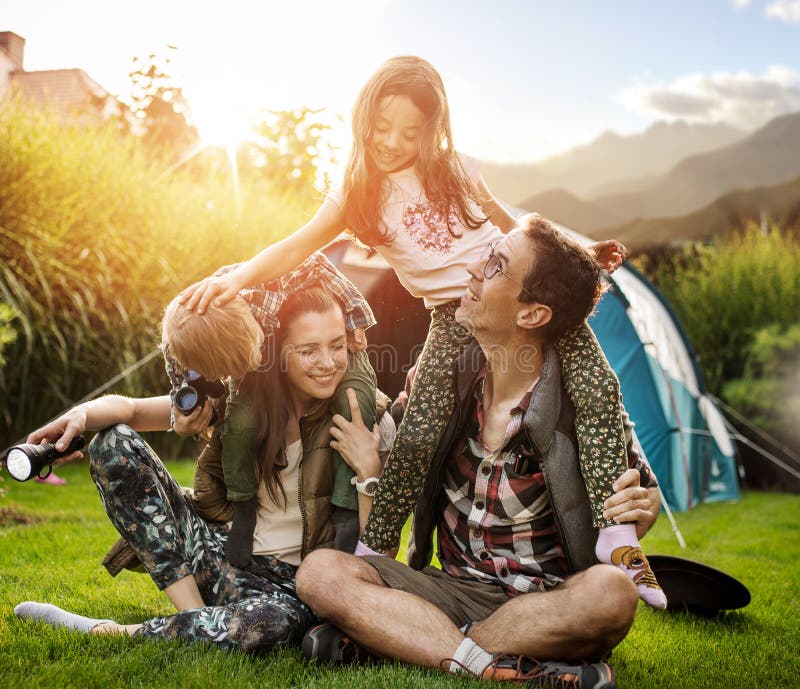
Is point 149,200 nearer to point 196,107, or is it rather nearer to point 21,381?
point 21,381

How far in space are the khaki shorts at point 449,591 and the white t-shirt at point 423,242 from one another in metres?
0.95

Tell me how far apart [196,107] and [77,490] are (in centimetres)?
557

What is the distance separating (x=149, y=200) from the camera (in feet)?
22.7

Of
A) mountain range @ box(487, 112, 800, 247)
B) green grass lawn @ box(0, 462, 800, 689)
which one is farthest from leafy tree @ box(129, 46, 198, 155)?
mountain range @ box(487, 112, 800, 247)

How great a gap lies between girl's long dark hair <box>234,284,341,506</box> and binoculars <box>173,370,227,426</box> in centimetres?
12

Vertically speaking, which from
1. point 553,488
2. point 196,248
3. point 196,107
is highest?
point 196,107

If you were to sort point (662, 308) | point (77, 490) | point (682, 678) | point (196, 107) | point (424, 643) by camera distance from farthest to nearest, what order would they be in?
point (196, 107) < point (662, 308) < point (77, 490) < point (682, 678) < point (424, 643)

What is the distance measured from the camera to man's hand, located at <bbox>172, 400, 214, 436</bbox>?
91.6 inches

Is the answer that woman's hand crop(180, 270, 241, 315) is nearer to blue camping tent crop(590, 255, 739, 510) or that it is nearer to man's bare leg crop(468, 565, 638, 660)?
man's bare leg crop(468, 565, 638, 660)

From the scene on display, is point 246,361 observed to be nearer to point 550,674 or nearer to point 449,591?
point 449,591

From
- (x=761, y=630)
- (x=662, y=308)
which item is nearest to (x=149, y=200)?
(x=662, y=308)

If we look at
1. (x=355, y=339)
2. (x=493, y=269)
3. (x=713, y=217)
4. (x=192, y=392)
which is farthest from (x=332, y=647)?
(x=713, y=217)

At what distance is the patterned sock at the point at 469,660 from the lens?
6.77ft

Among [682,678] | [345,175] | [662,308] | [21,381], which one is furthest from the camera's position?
[662,308]
